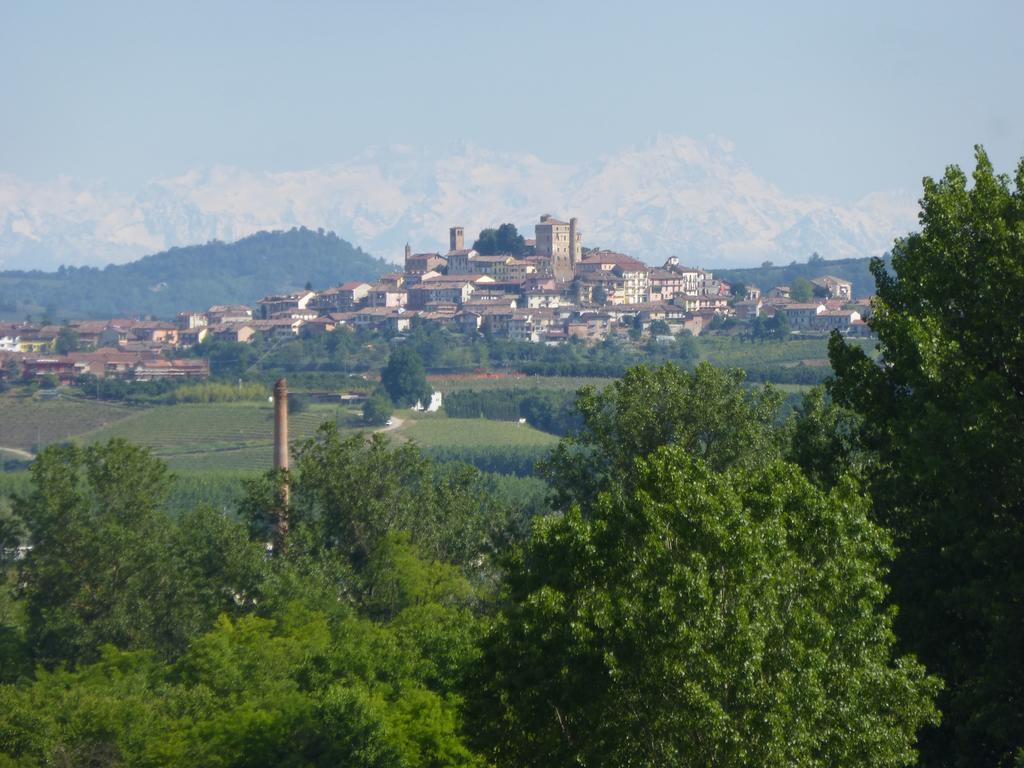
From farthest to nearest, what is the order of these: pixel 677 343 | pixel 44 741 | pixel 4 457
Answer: pixel 677 343 → pixel 4 457 → pixel 44 741

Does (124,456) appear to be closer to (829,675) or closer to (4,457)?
(829,675)

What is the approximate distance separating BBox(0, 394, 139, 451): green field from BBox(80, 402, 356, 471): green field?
5.52 ft

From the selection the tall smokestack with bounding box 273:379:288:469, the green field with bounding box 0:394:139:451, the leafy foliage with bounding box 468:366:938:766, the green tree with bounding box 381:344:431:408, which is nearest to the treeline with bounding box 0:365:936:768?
the leafy foliage with bounding box 468:366:938:766

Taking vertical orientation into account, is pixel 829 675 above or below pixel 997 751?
above

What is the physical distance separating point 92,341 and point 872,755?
470ft

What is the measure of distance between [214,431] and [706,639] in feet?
259

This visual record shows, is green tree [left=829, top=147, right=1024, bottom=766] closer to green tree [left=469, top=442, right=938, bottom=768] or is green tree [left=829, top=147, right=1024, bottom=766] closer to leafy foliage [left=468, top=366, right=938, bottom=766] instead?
leafy foliage [left=468, top=366, right=938, bottom=766]

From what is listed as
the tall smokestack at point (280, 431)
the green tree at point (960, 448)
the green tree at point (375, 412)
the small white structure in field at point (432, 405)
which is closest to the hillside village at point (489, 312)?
the small white structure in field at point (432, 405)

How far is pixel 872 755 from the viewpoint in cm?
1344

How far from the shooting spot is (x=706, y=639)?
514 inches

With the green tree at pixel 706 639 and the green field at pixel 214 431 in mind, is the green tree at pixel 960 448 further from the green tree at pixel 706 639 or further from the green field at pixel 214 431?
the green field at pixel 214 431

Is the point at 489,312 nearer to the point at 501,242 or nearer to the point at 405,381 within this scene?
the point at 501,242

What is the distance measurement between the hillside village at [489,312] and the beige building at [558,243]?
0.09m

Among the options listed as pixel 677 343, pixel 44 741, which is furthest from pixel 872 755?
pixel 677 343
